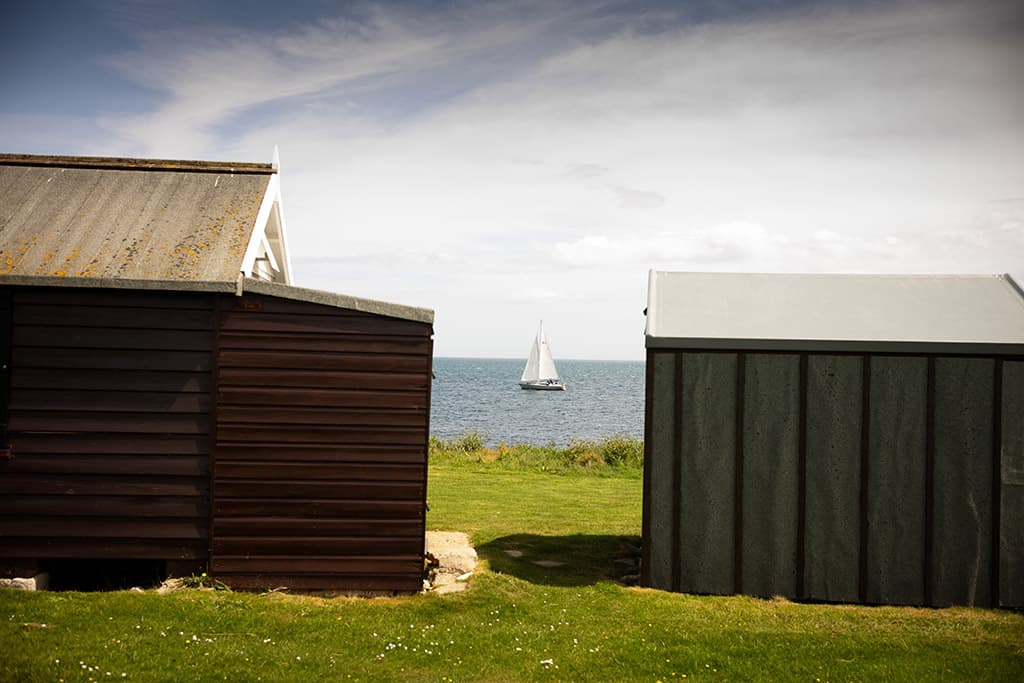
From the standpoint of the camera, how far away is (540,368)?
8981cm

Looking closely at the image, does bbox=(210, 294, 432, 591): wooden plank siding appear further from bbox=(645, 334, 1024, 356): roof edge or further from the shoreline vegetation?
the shoreline vegetation

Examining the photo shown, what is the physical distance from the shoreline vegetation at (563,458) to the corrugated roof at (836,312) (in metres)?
11.6

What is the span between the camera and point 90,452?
10078 mm

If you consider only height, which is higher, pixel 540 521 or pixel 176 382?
pixel 176 382

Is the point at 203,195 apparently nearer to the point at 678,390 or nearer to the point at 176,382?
the point at 176,382

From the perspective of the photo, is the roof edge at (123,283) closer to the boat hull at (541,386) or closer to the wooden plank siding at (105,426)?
the wooden plank siding at (105,426)

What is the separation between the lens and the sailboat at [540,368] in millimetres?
88312

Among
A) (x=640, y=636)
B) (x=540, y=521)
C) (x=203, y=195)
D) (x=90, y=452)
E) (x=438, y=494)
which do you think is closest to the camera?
(x=640, y=636)

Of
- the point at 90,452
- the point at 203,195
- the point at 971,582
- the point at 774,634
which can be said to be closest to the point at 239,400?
the point at 90,452

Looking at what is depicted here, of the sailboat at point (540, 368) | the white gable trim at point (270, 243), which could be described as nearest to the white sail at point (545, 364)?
the sailboat at point (540, 368)

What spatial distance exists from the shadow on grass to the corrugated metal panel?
3.66 ft

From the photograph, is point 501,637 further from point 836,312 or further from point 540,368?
point 540,368

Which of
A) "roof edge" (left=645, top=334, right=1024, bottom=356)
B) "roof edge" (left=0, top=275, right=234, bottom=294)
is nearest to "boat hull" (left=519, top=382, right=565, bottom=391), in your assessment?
"roof edge" (left=645, top=334, right=1024, bottom=356)

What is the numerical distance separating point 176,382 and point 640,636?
20.4ft
